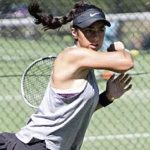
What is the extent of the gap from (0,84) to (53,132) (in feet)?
16.4

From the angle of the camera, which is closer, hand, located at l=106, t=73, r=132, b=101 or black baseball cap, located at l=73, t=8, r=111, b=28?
black baseball cap, located at l=73, t=8, r=111, b=28

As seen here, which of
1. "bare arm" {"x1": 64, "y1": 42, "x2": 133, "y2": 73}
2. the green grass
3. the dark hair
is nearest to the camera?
"bare arm" {"x1": 64, "y1": 42, "x2": 133, "y2": 73}

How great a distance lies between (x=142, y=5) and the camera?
10.5 metres

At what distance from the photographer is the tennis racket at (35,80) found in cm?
507

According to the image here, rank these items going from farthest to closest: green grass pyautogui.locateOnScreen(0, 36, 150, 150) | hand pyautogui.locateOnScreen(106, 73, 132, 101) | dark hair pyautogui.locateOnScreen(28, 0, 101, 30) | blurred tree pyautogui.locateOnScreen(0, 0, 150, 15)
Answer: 1. blurred tree pyautogui.locateOnScreen(0, 0, 150, 15)
2. green grass pyautogui.locateOnScreen(0, 36, 150, 150)
3. hand pyautogui.locateOnScreen(106, 73, 132, 101)
4. dark hair pyautogui.locateOnScreen(28, 0, 101, 30)

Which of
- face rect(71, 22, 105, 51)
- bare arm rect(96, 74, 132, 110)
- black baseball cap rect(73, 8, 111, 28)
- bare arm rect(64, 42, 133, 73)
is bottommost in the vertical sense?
bare arm rect(96, 74, 132, 110)

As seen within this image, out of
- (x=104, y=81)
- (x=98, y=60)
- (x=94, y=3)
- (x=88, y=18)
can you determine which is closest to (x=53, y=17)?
(x=88, y=18)

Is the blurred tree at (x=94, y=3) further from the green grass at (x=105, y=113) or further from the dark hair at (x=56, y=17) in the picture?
the dark hair at (x=56, y=17)

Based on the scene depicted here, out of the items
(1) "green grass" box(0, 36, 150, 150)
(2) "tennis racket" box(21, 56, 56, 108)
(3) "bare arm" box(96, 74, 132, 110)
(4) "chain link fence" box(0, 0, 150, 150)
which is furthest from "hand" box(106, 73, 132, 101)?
(1) "green grass" box(0, 36, 150, 150)

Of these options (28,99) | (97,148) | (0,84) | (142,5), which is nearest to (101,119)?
(97,148)

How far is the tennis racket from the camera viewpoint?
16.6 feet

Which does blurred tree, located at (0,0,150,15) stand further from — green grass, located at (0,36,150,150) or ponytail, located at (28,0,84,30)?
ponytail, located at (28,0,84,30)

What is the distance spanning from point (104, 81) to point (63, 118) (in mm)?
4931

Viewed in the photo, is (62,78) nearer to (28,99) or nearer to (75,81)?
(75,81)
